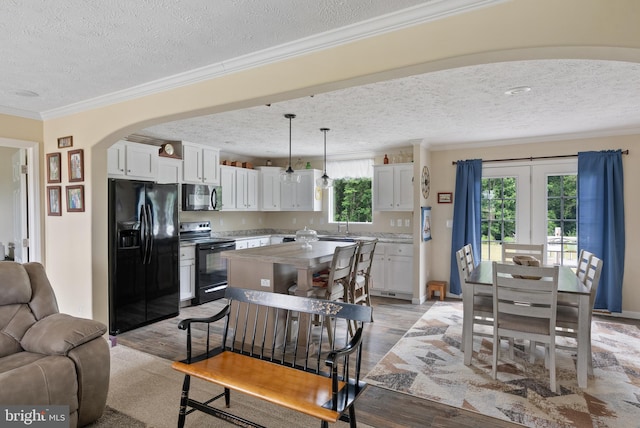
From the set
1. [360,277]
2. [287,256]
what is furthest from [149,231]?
[360,277]

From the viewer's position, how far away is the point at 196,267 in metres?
5.41

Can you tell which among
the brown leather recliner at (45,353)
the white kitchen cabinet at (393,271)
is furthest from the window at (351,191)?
the brown leather recliner at (45,353)

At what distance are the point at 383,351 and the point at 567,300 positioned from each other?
172cm

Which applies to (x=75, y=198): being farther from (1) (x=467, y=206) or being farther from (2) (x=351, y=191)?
(1) (x=467, y=206)

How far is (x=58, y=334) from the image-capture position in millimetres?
2334

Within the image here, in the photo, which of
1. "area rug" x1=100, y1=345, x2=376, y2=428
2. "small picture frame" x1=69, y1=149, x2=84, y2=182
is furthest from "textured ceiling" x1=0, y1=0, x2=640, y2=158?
"area rug" x1=100, y1=345, x2=376, y2=428

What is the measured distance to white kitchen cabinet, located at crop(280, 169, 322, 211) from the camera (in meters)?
6.98

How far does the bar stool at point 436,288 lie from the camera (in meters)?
5.80

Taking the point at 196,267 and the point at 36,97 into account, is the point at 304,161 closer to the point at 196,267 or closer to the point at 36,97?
the point at 196,267

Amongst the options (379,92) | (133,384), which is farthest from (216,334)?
(379,92)

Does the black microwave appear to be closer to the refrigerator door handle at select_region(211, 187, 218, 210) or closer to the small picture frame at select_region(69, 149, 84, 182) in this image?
the refrigerator door handle at select_region(211, 187, 218, 210)

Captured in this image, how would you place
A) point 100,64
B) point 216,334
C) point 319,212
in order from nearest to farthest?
point 100,64, point 216,334, point 319,212

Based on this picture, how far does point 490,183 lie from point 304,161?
11.4ft

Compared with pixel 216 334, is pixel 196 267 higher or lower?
higher
